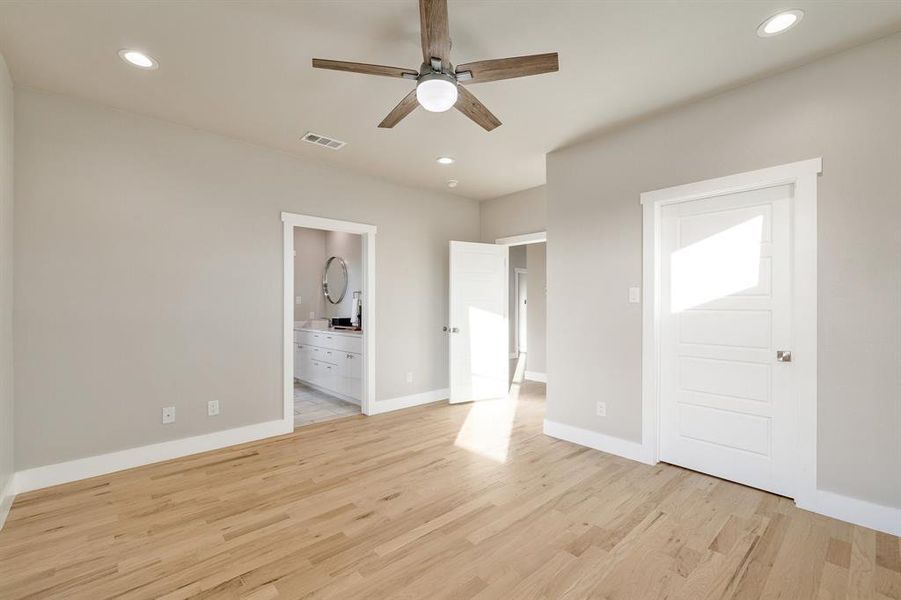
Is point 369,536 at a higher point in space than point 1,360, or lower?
lower

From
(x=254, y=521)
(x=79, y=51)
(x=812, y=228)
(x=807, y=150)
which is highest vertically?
(x=79, y=51)

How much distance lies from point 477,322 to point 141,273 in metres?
3.46

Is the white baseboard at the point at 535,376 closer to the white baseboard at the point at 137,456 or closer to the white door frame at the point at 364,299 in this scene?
the white door frame at the point at 364,299

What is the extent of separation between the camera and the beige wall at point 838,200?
7.22ft

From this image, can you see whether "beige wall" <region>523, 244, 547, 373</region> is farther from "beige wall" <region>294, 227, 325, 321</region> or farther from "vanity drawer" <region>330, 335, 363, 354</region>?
"beige wall" <region>294, 227, 325, 321</region>

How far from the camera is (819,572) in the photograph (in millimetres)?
1896

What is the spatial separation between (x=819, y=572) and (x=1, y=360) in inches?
178

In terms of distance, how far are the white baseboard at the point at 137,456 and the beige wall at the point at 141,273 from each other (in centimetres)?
6

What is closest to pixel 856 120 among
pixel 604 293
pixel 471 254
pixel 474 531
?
pixel 604 293

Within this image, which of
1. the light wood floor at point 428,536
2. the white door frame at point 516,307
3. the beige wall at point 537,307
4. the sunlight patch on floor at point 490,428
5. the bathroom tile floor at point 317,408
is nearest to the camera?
the light wood floor at point 428,536

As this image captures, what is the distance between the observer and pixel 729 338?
2822mm

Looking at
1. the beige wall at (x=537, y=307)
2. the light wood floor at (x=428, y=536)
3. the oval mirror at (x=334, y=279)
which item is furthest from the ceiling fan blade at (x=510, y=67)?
the beige wall at (x=537, y=307)

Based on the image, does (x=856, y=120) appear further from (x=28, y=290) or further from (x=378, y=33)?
(x=28, y=290)

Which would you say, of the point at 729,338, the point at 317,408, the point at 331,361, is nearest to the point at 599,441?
the point at 729,338
